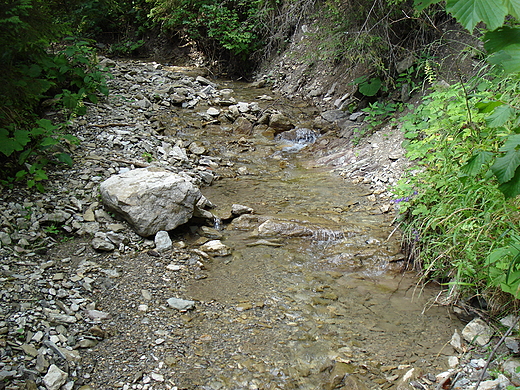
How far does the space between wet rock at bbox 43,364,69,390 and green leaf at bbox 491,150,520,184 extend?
2455mm

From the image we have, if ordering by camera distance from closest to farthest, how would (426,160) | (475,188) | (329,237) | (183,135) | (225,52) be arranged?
(475,188) → (426,160) → (329,237) → (183,135) → (225,52)

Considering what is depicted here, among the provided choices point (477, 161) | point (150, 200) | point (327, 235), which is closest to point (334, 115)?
point (327, 235)

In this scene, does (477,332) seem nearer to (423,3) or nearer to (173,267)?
(423,3)

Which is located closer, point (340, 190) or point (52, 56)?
point (340, 190)

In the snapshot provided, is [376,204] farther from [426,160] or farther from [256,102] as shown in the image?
[256,102]

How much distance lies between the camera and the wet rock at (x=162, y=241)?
3.83 metres

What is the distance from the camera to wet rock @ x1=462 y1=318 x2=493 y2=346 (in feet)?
8.41

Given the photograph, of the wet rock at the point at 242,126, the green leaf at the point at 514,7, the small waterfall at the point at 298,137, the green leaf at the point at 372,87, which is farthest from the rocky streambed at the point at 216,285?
the green leaf at the point at 514,7

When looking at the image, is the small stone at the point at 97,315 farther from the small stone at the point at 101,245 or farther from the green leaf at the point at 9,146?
the green leaf at the point at 9,146

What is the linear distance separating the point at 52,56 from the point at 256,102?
4.42m

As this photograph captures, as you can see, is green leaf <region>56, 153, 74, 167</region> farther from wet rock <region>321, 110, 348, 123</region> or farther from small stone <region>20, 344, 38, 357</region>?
wet rock <region>321, 110, 348, 123</region>

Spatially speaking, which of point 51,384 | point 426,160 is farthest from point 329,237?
point 51,384

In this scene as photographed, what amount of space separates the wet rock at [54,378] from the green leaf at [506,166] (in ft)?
8.06

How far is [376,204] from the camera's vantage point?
4.93 m
